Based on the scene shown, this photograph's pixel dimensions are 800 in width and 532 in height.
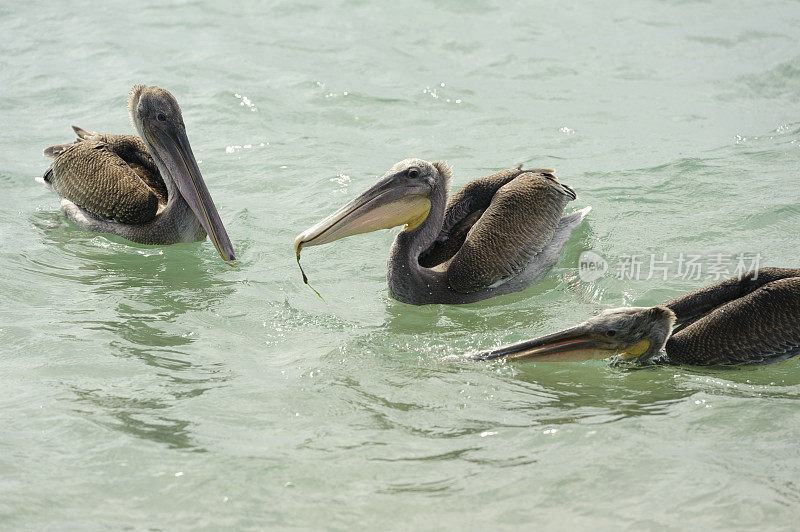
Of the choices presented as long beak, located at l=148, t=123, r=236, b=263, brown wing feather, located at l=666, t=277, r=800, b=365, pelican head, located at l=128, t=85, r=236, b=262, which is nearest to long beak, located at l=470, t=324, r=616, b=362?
brown wing feather, located at l=666, t=277, r=800, b=365

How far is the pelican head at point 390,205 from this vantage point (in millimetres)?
4734

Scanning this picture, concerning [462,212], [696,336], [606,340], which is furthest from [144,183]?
[696,336]

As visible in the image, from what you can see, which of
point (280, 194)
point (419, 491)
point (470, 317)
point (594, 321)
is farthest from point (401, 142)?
point (419, 491)

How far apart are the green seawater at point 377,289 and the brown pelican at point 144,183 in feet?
0.54

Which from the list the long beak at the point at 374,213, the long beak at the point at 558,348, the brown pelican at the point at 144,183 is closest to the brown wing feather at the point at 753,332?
the long beak at the point at 558,348

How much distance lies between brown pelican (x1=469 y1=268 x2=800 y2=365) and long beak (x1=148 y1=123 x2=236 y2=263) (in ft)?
8.08

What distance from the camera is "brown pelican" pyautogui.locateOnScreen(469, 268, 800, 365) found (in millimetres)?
4199

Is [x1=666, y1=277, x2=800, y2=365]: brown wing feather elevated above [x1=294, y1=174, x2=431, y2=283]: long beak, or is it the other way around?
[x1=294, y1=174, x2=431, y2=283]: long beak

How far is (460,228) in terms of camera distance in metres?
5.80

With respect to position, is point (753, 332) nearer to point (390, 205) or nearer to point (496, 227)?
point (496, 227)

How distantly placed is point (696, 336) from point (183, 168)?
3526 millimetres

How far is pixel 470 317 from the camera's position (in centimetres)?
516

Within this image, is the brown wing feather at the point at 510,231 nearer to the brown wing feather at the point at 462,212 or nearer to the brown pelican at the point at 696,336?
the brown wing feather at the point at 462,212

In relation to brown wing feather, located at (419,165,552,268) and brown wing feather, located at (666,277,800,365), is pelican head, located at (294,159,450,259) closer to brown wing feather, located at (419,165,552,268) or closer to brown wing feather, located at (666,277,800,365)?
brown wing feather, located at (419,165,552,268)
